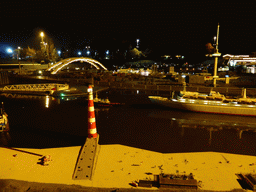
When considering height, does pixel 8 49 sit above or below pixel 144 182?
above

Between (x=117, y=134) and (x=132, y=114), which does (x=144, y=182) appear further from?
(x=132, y=114)

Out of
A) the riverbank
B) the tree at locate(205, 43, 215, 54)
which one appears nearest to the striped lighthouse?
the riverbank

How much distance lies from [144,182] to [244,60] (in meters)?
68.9

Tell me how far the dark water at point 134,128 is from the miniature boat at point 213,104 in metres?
0.61

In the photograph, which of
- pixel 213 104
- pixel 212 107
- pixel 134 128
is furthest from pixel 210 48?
pixel 134 128

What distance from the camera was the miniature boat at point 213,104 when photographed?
17.6 m

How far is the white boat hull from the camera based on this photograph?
1752 centimetres

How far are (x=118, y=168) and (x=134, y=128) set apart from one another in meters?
6.88

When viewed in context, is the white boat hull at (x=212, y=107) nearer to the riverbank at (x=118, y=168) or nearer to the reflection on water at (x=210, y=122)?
the reflection on water at (x=210, y=122)

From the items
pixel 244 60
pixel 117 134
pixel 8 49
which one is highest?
pixel 8 49

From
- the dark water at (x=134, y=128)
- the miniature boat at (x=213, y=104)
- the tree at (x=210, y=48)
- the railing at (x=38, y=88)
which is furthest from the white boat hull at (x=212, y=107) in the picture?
the tree at (x=210, y=48)

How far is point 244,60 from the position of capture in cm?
6350

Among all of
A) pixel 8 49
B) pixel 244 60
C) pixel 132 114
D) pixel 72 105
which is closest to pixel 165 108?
pixel 132 114

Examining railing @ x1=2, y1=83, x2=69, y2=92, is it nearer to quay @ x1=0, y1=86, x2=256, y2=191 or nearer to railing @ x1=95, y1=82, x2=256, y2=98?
railing @ x1=95, y1=82, x2=256, y2=98
